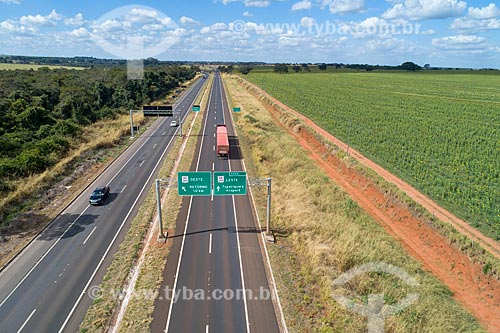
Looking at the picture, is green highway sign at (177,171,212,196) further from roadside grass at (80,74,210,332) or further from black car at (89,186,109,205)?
black car at (89,186,109,205)

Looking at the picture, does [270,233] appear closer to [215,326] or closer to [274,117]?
[215,326]

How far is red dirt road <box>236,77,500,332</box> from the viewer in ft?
70.4

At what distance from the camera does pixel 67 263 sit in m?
23.9

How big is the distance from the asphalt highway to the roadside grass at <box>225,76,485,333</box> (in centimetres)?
1302

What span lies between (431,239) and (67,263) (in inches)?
1180

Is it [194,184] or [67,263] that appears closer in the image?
[67,263]

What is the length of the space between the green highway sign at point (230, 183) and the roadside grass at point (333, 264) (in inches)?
201

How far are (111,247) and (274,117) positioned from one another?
2533 inches

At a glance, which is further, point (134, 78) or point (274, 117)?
point (134, 78)

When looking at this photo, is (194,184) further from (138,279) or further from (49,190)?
(49,190)

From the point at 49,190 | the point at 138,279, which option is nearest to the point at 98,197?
the point at 49,190

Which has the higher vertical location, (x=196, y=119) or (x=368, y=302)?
(x=196, y=119)

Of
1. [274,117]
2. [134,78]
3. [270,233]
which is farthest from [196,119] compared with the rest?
[270,233]

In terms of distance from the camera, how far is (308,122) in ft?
238
